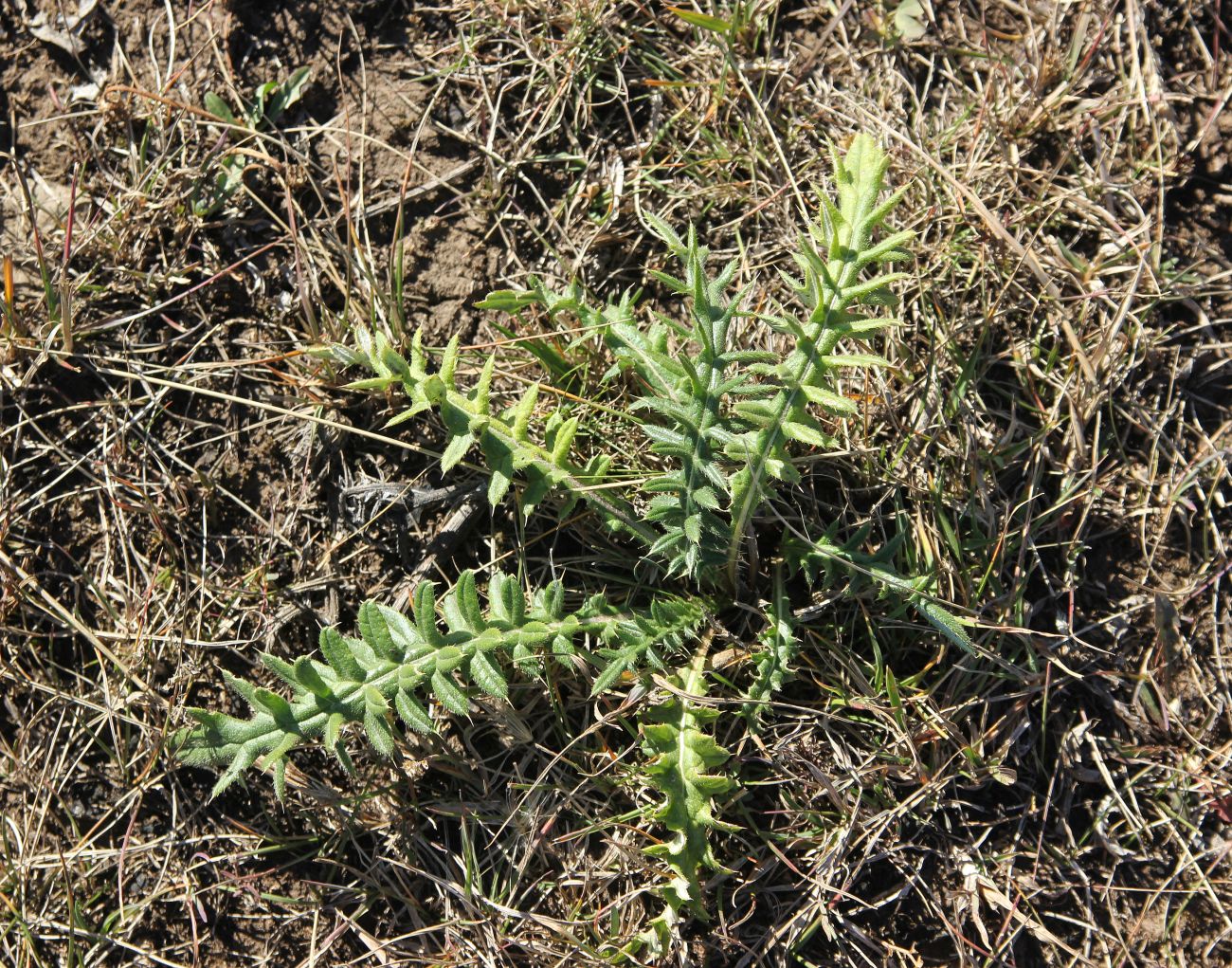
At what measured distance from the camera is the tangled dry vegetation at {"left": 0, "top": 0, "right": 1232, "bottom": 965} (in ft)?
9.78

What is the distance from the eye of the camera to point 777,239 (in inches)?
128

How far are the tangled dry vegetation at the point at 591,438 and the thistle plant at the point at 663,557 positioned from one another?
0.12 metres

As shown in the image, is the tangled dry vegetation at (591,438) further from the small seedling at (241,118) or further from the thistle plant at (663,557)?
the thistle plant at (663,557)

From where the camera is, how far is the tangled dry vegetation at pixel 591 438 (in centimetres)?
298

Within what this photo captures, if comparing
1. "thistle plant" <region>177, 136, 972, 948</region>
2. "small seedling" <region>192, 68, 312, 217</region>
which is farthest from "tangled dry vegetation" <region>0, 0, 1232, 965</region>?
"thistle plant" <region>177, 136, 972, 948</region>

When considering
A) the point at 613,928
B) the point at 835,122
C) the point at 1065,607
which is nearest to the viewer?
the point at 613,928

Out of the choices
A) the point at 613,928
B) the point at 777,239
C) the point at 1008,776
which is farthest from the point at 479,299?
the point at 1008,776

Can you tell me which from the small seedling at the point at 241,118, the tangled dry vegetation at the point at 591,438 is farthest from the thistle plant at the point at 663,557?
the small seedling at the point at 241,118

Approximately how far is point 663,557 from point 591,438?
483 millimetres

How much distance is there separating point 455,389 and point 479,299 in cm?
37

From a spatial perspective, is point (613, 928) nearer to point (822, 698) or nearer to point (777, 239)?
point (822, 698)

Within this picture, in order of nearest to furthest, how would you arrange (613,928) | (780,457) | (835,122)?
(780,457), (613,928), (835,122)

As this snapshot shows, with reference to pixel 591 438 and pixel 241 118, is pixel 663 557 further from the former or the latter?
pixel 241 118

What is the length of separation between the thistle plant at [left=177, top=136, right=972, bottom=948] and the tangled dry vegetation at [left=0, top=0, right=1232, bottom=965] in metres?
0.12
